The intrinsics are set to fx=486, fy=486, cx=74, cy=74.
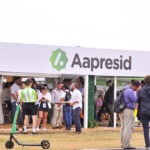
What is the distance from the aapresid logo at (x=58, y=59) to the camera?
19.2 metres

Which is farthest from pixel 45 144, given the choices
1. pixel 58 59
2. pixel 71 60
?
pixel 71 60

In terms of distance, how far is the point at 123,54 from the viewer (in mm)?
20391

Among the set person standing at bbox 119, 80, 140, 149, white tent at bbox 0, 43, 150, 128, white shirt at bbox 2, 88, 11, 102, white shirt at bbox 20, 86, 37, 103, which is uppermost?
white tent at bbox 0, 43, 150, 128

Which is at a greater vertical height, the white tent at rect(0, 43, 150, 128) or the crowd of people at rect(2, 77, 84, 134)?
the white tent at rect(0, 43, 150, 128)

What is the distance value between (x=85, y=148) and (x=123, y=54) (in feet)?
28.5

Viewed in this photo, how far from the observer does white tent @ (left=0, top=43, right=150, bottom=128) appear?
18656 mm

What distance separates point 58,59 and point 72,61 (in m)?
0.65

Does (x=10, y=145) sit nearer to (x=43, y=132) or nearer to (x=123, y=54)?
(x=43, y=132)

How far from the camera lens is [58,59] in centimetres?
1922

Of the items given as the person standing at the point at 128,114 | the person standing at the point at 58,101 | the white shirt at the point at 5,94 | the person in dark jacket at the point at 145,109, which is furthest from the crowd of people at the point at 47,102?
the person in dark jacket at the point at 145,109

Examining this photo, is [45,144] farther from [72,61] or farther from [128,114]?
[72,61]

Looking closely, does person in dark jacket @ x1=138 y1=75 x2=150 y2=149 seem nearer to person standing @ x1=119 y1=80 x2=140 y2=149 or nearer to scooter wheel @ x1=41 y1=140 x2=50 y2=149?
person standing @ x1=119 y1=80 x2=140 y2=149

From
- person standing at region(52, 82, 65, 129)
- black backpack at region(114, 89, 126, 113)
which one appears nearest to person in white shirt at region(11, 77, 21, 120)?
person standing at region(52, 82, 65, 129)

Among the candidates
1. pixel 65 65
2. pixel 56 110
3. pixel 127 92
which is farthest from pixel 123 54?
pixel 127 92
